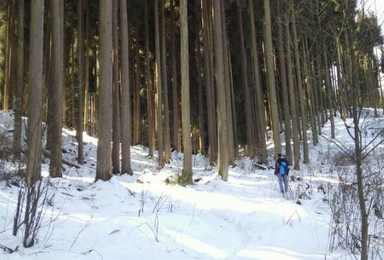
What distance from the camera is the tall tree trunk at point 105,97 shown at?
33.8 feet

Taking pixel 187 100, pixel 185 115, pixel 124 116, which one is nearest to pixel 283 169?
pixel 185 115

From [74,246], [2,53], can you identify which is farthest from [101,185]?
[2,53]

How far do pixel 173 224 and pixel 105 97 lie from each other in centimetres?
562

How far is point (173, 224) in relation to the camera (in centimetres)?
605

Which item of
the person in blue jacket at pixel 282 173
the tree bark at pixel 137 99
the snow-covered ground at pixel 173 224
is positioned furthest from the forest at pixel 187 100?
the person in blue jacket at pixel 282 173

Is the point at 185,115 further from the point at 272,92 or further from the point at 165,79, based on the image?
the point at 165,79

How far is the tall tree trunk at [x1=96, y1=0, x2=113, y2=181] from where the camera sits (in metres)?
10.3

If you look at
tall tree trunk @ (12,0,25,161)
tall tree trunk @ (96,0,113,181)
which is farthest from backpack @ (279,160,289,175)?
tall tree trunk @ (12,0,25,161)

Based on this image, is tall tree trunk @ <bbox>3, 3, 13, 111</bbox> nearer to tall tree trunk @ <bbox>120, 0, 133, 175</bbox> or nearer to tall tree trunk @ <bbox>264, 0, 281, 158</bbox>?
tall tree trunk @ <bbox>120, 0, 133, 175</bbox>

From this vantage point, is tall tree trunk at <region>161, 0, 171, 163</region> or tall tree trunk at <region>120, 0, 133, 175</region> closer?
tall tree trunk at <region>120, 0, 133, 175</region>

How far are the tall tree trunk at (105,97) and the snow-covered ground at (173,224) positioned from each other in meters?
0.89

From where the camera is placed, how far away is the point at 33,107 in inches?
331

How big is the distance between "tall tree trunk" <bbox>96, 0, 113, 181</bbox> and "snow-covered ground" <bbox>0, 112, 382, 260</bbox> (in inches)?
35.2

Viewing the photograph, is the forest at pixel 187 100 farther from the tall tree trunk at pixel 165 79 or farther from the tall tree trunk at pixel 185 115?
the tall tree trunk at pixel 165 79
